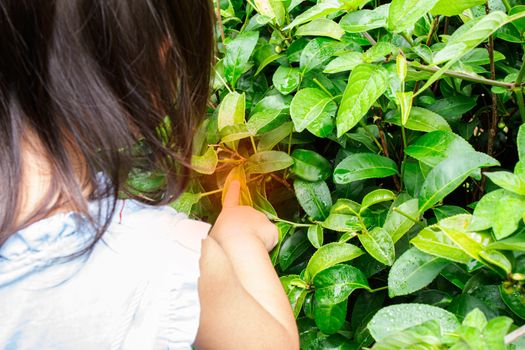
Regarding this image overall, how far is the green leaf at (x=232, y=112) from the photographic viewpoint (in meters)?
1.00

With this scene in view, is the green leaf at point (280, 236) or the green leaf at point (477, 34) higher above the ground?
the green leaf at point (477, 34)

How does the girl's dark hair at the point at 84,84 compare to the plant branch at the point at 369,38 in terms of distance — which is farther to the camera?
the plant branch at the point at 369,38

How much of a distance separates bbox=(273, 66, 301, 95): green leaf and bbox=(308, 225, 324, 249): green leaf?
8.7 inches

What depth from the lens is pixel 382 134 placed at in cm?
99

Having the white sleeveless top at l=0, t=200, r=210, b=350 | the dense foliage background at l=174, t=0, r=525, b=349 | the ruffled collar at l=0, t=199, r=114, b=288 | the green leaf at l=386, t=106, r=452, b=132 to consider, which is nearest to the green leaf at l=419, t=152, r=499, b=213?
the dense foliage background at l=174, t=0, r=525, b=349

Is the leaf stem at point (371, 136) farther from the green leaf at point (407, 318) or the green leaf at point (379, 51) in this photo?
the green leaf at point (407, 318)

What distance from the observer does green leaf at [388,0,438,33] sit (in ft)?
2.54

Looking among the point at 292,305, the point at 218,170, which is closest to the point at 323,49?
the point at 218,170

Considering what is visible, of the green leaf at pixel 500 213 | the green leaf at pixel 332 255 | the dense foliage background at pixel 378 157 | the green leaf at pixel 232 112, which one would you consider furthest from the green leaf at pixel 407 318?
the green leaf at pixel 232 112

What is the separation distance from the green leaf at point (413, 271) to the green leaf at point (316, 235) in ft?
0.55

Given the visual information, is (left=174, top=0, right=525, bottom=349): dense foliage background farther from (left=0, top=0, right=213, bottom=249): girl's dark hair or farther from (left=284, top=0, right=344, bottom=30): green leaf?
(left=0, top=0, right=213, bottom=249): girl's dark hair

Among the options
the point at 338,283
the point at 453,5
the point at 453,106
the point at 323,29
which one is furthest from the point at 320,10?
the point at 338,283

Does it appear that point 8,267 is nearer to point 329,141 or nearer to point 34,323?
point 34,323

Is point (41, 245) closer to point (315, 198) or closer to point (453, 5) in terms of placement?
point (315, 198)
